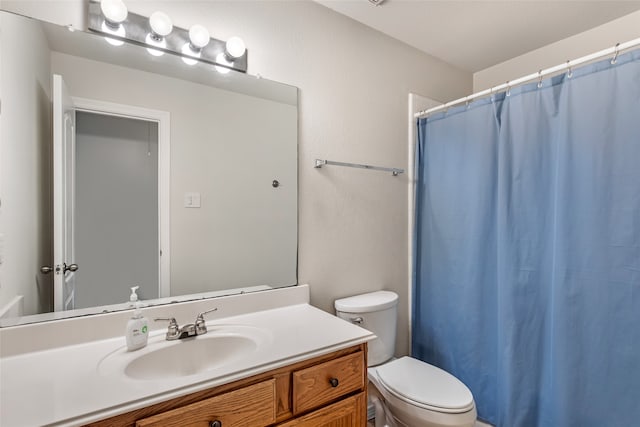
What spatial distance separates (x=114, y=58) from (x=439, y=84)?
2.01 meters

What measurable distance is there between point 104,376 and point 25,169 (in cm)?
73

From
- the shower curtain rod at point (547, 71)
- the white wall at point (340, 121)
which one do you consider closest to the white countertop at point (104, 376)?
the white wall at point (340, 121)

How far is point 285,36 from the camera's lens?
1548mm

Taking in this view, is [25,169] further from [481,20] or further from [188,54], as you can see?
[481,20]

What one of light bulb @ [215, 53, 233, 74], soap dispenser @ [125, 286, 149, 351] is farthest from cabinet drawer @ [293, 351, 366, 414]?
light bulb @ [215, 53, 233, 74]

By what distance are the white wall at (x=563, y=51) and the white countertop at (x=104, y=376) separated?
218 centimetres

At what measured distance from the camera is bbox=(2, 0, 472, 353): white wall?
1.49m

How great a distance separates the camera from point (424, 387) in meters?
1.46

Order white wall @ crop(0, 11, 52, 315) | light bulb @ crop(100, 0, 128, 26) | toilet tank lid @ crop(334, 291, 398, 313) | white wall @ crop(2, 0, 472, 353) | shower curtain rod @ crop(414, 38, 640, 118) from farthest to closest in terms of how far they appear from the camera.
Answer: toilet tank lid @ crop(334, 291, 398, 313), white wall @ crop(2, 0, 472, 353), shower curtain rod @ crop(414, 38, 640, 118), light bulb @ crop(100, 0, 128, 26), white wall @ crop(0, 11, 52, 315)

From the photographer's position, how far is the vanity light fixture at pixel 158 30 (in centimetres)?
119

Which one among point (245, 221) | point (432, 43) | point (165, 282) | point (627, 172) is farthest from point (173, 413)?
point (432, 43)

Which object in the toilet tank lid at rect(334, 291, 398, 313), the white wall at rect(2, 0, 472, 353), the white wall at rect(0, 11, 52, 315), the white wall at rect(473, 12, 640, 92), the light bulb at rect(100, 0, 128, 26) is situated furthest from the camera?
the white wall at rect(473, 12, 640, 92)

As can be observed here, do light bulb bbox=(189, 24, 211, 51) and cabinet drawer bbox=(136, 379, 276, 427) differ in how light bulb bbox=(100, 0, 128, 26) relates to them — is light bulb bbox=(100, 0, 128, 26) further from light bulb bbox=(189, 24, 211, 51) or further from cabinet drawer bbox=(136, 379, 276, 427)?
cabinet drawer bbox=(136, 379, 276, 427)

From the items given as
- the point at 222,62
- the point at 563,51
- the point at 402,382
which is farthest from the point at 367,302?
the point at 563,51
